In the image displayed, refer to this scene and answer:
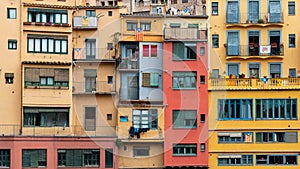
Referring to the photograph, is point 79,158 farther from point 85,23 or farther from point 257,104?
point 257,104

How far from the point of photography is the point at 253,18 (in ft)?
197

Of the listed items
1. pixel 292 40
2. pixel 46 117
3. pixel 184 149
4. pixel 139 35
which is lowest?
pixel 184 149

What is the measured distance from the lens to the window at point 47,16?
188 ft

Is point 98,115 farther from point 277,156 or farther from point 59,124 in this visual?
point 277,156

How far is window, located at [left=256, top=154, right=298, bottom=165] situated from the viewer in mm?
57062

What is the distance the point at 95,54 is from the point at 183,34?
6887 mm

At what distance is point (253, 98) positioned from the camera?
5766 centimetres

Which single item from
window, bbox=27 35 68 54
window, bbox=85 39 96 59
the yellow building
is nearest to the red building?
the yellow building

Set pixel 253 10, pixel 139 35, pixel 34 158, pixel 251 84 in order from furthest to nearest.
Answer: pixel 253 10 < pixel 139 35 < pixel 251 84 < pixel 34 158

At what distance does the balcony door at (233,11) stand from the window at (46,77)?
13197mm

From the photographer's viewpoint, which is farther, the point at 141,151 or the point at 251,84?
the point at 251,84

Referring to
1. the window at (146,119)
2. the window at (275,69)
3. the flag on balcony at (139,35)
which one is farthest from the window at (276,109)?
the flag on balcony at (139,35)

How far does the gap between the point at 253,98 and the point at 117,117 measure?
10160mm

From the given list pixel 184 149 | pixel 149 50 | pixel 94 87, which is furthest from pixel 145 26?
pixel 184 149
